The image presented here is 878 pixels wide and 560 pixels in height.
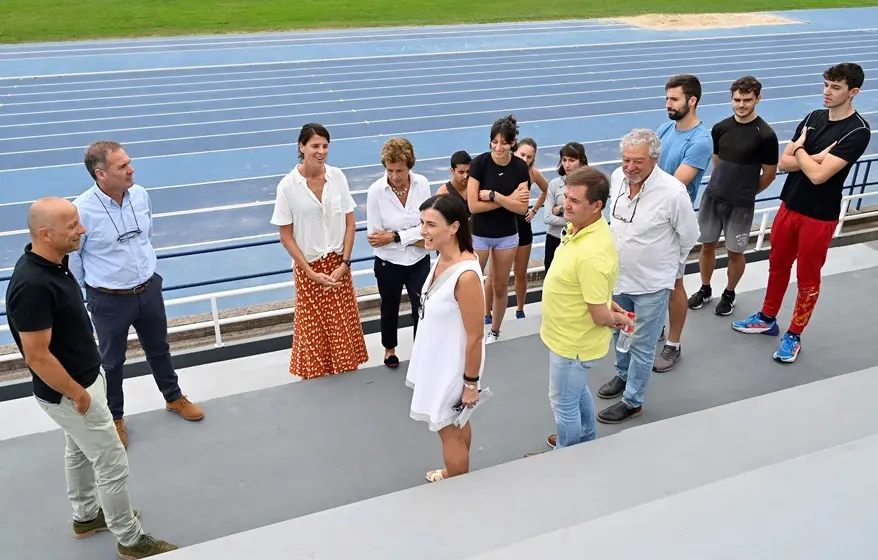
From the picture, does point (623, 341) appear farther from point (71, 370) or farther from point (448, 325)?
point (71, 370)

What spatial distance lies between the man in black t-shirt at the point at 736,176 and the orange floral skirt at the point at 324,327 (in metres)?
2.73

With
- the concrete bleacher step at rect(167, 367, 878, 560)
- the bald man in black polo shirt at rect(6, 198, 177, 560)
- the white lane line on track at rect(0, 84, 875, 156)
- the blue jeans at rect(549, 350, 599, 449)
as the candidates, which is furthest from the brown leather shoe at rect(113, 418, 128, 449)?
the white lane line on track at rect(0, 84, 875, 156)

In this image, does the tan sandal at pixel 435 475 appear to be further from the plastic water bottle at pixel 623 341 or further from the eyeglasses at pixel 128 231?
the eyeglasses at pixel 128 231

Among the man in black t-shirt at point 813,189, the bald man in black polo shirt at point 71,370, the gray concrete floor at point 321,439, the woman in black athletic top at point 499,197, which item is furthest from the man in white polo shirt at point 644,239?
the bald man in black polo shirt at point 71,370

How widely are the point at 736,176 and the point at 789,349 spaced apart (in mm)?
1247

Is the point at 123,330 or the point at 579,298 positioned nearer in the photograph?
the point at 579,298

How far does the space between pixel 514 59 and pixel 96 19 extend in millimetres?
15253

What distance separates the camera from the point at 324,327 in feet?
14.9

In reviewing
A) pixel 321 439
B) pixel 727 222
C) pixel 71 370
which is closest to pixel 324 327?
pixel 321 439

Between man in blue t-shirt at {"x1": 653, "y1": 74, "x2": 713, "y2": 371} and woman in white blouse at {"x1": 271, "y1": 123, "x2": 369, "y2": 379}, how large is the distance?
205cm

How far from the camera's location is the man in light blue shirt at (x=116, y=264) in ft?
11.7

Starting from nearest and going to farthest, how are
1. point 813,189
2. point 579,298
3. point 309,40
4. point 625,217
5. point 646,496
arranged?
point 646,496
point 579,298
point 625,217
point 813,189
point 309,40

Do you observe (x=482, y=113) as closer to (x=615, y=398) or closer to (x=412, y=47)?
(x=412, y=47)

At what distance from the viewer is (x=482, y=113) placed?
14.5 m
